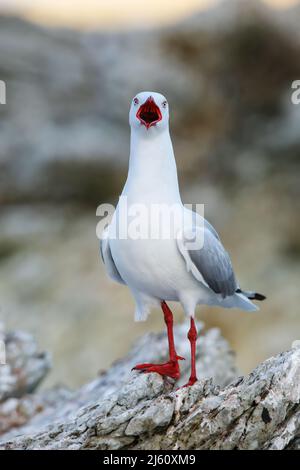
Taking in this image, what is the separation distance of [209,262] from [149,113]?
1253mm

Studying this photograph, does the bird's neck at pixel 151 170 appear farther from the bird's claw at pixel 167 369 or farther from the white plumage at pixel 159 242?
the bird's claw at pixel 167 369

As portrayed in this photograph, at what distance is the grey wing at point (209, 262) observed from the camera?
22.2 ft

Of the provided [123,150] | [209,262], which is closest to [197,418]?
[209,262]

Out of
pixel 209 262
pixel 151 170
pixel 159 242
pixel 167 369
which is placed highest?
pixel 151 170

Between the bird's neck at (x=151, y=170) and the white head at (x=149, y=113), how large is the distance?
0.21ft

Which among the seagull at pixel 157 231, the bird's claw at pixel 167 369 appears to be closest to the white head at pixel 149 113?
the seagull at pixel 157 231

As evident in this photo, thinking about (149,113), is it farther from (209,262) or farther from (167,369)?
(167,369)

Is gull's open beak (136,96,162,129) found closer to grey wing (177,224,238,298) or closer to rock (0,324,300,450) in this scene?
grey wing (177,224,238,298)

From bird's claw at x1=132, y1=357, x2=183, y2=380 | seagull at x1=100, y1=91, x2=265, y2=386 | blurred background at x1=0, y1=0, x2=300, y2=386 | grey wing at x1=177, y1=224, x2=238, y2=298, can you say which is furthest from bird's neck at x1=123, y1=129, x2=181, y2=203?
blurred background at x1=0, y1=0, x2=300, y2=386

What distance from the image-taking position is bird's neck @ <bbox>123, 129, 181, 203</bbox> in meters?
6.78

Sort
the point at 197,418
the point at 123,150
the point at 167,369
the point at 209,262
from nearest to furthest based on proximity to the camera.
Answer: the point at 197,418 < the point at 209,262 < the point at 167,369 < the point at 123,150

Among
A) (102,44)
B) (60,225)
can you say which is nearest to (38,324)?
(60,225)

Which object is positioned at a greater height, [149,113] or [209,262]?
[149,113]

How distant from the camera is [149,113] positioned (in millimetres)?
6688
